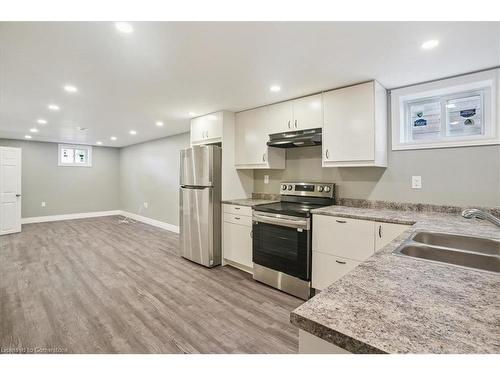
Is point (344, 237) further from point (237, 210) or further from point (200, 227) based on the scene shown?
point (200, 227)

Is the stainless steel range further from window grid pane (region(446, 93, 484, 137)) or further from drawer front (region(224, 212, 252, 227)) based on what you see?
window grid pane (region(446, 93, 484, 137))

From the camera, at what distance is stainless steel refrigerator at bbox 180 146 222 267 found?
3371 mm

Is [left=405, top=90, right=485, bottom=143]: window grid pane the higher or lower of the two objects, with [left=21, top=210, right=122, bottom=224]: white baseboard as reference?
higher

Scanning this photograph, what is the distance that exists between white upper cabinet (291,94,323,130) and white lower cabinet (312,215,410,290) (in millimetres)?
1068

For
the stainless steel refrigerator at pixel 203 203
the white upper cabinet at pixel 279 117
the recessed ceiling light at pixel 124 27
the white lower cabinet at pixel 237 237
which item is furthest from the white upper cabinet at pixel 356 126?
the recessed ceiling light at pixel 124 27

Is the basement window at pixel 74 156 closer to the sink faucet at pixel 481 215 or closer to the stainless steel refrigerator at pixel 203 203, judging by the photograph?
the stainless steel refrigerator at pixel 203 203

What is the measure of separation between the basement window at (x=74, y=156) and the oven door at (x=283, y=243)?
6.58m

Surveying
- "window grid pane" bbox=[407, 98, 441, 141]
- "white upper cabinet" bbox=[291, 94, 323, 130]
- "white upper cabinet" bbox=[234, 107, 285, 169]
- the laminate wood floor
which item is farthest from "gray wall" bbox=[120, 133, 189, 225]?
"window grid pane" bbox=[407, 98, 441, 141]

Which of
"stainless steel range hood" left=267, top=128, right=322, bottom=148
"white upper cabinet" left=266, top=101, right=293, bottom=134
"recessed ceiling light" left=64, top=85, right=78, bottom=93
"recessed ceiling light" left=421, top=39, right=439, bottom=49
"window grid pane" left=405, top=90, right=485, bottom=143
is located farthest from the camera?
"white upper cabinet" left=266, top=101, right=293, bottom=134

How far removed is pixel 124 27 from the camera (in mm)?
1537

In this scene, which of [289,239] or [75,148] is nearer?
[289,239]

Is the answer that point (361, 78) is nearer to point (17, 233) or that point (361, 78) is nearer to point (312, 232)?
point (312, 232)

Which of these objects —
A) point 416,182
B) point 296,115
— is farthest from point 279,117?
point 416,182

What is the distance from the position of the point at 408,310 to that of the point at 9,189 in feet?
23.5
